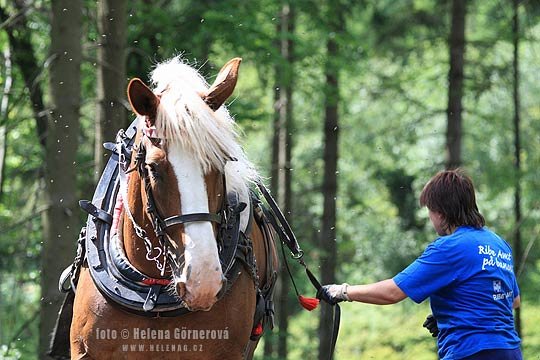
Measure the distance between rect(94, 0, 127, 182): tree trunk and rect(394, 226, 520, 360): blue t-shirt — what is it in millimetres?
4984

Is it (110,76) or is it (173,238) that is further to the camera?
(110,76)

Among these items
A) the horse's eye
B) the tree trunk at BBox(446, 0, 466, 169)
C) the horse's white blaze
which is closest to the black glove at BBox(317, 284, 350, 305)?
the horse's white blaze

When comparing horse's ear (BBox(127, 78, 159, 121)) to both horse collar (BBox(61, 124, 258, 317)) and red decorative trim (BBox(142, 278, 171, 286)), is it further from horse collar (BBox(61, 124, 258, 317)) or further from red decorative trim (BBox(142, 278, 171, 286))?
red decorative trim (BBox(142, 278, 171, 286))

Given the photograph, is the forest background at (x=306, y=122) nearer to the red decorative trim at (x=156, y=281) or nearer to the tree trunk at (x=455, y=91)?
the tree trunk at (x=455, y=91)

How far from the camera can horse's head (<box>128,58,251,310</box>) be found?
13.3 ft

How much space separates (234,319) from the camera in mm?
4750

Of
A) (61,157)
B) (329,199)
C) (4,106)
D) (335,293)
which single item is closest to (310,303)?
(335,293)

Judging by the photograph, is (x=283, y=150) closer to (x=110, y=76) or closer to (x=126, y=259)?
(x=110, y=76)

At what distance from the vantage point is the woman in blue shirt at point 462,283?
4547mm

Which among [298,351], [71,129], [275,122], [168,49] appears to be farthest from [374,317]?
[71,129]

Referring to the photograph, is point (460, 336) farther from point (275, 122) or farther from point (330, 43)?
point (275, 122)

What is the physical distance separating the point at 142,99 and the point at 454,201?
1590 mm

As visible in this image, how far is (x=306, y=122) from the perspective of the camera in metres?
18.1

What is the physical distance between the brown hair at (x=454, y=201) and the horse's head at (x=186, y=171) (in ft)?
3.28
